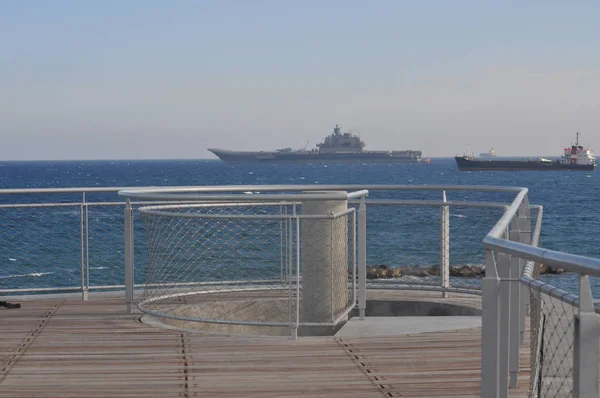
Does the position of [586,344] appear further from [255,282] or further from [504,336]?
[255,282]

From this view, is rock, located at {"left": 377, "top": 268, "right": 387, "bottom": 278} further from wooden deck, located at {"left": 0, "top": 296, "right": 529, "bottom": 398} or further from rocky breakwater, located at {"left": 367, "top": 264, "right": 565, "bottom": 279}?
wooden deck, located at {"left": 0, "top": 296, "right": 529, "bottom": 398}

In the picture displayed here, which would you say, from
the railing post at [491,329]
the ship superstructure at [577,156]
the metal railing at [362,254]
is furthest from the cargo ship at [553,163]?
the railing post at [491,329]

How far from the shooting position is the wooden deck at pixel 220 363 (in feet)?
13.7

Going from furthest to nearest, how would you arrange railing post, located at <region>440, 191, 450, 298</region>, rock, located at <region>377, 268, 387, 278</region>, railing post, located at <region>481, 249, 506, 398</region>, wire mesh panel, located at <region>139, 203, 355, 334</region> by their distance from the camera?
rock, located at <region>377, 268, 387, 278</region> → railing post, located at <region>440, 191, 450, 298</region> → wire mesh panel, located at <region>139, 203, 355, 334</region> → railing post, located at <region>481, 249, 506, 398</region>

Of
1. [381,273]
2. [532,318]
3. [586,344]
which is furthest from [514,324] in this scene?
[381,273]

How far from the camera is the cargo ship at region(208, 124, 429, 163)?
121m

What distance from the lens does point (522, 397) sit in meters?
3.99

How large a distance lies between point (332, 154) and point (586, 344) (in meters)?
120

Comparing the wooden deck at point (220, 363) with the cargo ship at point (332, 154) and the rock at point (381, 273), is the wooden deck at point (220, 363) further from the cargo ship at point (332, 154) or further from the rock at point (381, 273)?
the cargo ship at point (332, 154)

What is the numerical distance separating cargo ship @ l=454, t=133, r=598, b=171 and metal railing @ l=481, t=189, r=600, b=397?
92.6m

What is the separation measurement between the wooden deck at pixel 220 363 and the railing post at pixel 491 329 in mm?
1066

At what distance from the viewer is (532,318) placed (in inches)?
127

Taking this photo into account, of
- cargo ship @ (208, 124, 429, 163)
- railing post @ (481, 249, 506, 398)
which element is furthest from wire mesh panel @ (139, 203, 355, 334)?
cargo ship @ (208, 124, 429, 163)

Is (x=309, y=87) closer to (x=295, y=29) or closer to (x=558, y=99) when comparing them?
(x=558, y=99)
